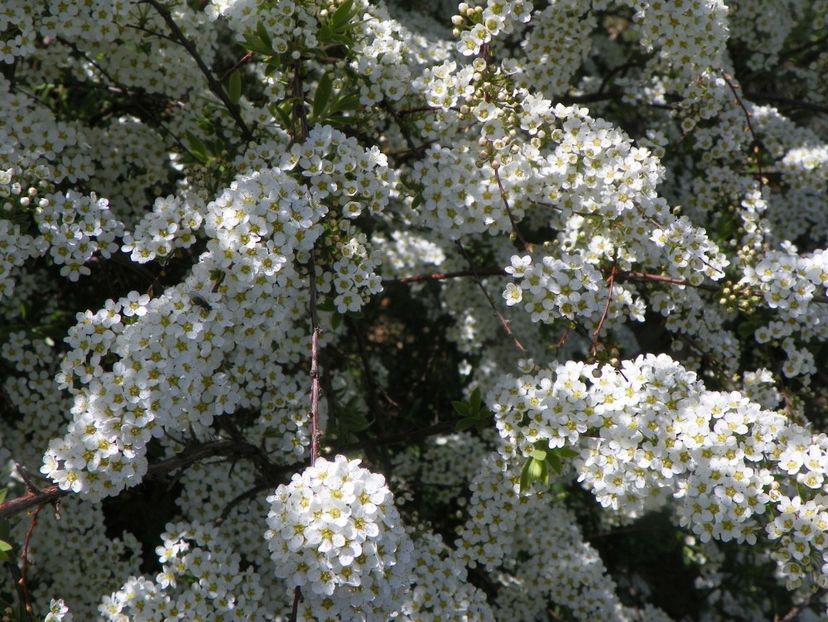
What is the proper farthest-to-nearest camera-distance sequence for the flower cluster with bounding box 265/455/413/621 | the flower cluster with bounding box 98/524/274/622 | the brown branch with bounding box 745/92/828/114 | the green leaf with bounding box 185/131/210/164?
the brown branch with bounding box 745/92/828/114 → the green leaf with bounding box 185/131/210/164 → the flower cluster with bounding box 98/524/274/622 → the flower cluster with bounding box 265/455/413/621

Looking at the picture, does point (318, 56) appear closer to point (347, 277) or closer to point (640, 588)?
point (347, 277)

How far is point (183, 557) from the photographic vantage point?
310 cm

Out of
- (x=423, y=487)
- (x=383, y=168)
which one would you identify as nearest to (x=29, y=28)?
(x=383, y=168)

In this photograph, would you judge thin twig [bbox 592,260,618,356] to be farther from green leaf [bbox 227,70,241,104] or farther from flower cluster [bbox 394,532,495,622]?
green leaf [bbox 227,70,241,104]

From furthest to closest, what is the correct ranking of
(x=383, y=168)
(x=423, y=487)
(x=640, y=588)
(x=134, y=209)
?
(x=640, y=588)
(x=423, y=487)
(x=134, y=209)
(x=383, y=168)

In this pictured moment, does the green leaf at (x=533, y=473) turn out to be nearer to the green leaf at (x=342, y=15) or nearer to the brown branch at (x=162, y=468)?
the brown branch at (x=162, y=468)

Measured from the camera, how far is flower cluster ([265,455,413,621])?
2.25 metres

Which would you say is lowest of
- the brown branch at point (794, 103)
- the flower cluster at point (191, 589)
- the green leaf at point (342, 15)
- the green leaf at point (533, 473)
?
the flower cluster at point (191, 589)

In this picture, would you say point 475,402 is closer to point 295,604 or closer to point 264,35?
point 295,604

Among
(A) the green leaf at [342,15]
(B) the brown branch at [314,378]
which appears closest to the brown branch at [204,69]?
(A) the green leaf at [342,15]

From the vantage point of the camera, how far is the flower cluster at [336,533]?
2.25m

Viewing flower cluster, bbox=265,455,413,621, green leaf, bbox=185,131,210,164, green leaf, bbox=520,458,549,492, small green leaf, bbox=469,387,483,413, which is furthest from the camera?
green leaf, bbox=185,131,210,164

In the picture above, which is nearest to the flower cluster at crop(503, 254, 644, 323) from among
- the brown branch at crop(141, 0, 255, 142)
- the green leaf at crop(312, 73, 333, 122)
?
the green leaf at crop(312, 73, 333, 122)

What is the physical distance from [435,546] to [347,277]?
1.31 m
